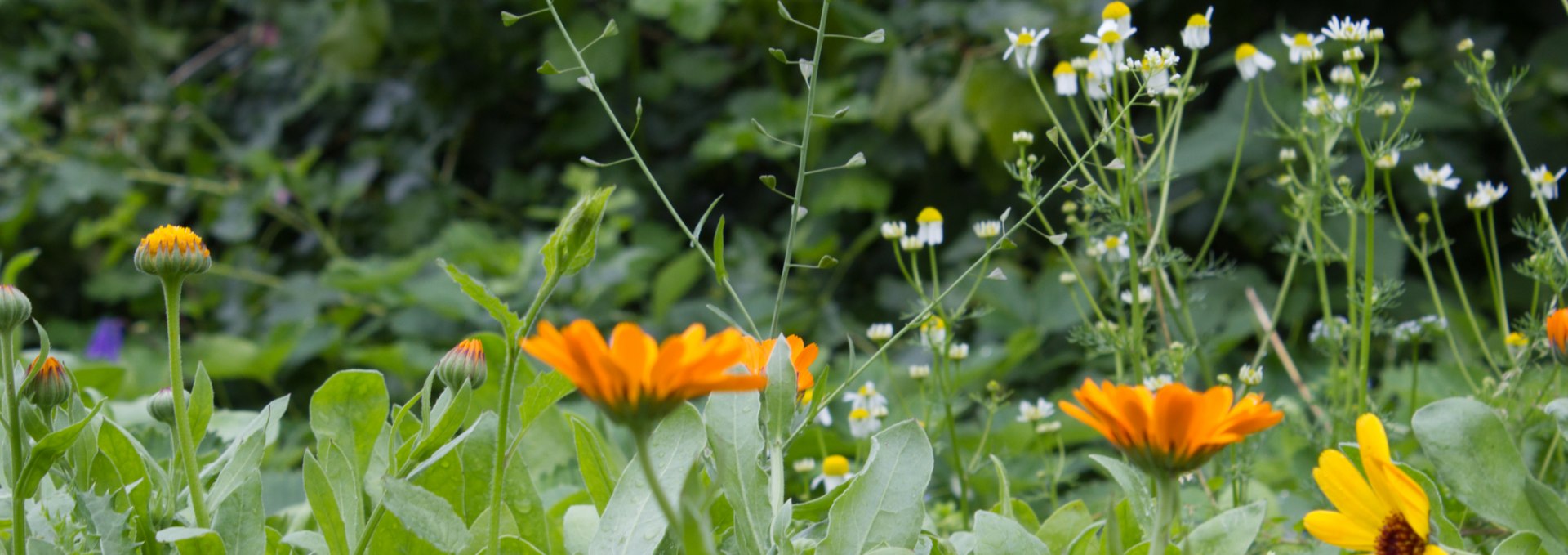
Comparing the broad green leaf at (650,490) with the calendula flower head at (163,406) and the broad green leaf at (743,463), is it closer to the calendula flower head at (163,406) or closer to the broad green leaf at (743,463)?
the broad green leaf at (743,463)

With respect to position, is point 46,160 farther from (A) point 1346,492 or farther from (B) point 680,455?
(A) point 1346,492

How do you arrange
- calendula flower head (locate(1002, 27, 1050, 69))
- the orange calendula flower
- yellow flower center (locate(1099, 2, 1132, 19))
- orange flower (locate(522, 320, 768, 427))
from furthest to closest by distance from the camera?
calendula flower head (locate(1002, 27, 1050, 69)) → yellow flower center (locate(1099, 2, 1132, 19)) → the orange calendula flower → orange flower (locate(522, 320, 768, 427))

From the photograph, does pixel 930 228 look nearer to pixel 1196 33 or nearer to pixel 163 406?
pixel 1196 33

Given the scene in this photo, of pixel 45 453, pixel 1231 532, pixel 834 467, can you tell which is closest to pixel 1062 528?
pixel 1231 532

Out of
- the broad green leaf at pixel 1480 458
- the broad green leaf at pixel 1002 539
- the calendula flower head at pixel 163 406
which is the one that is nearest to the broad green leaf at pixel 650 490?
the broad green leaf at pixel 1002 539

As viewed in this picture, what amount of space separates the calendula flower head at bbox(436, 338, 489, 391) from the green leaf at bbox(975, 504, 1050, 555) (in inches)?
8.6

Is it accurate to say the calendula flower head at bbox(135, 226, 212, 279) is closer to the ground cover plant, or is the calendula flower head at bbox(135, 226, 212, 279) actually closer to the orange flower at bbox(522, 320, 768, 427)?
the ground cover plant

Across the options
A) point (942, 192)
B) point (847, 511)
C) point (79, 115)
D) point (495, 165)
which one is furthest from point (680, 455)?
point (79, 115)

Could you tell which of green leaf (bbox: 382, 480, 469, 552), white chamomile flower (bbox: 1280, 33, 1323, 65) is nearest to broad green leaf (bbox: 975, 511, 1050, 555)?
green leaf (bbox: 382, 480, 469, 552)

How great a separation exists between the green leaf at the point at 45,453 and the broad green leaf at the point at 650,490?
0.65ft

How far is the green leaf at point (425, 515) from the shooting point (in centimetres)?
48

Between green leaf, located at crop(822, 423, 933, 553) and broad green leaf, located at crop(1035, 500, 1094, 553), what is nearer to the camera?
green leaf, located at crop(822, 423, 933, 553)

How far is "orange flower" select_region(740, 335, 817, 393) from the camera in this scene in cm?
51

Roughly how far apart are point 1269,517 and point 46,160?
2.50 metres
